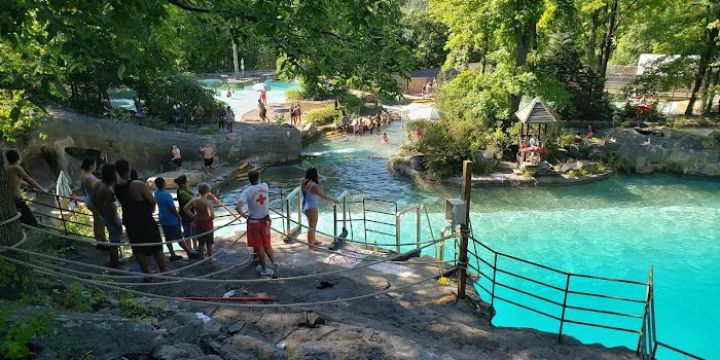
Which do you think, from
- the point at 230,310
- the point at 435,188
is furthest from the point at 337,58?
the point at 435,188

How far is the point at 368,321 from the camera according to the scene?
261 inches

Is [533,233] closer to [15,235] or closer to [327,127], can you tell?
[15,235]

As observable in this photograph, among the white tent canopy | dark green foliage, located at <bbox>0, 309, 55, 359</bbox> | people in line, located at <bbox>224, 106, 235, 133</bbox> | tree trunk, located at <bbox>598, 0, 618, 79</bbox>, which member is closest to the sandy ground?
dark green foliage, located at <bbox>0, 309, 55, 359</bbox>

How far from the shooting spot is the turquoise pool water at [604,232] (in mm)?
11500

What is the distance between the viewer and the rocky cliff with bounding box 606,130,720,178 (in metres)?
21.1

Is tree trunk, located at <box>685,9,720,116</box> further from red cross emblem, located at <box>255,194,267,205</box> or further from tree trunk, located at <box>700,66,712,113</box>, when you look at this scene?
red cross emblem, located at <box>255,194,267,205</box>

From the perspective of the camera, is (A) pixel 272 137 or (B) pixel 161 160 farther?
(A) pixel 272 137

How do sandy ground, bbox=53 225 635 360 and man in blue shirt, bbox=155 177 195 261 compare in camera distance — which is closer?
sandy ground, bbox=53 225 635 360

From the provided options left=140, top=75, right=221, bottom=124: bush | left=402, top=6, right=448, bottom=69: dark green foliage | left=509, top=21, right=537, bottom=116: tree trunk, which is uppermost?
left=402, top=6, right=448, bottom=69: dark green foliage

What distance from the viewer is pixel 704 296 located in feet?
40.1

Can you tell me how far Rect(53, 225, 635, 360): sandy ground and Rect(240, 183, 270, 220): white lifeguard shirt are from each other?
0.93 m

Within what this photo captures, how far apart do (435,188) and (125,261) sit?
13404mm

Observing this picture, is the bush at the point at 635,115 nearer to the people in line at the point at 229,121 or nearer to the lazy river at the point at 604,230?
the lazy river at the point at 604,230

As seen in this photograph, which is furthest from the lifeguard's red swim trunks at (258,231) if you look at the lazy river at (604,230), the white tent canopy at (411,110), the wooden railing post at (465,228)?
the white tent canopy at (411,110)
